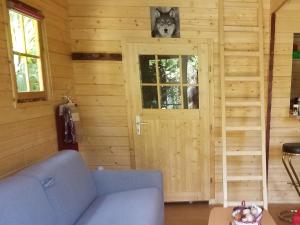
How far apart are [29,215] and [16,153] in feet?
2.18

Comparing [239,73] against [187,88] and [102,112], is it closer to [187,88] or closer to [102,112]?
[187,88]

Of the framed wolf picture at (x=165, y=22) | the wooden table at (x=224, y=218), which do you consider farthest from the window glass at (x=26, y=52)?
the wooden table at (x=224, y=218)

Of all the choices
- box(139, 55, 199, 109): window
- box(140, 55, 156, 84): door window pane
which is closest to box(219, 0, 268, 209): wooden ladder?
box(139, 55, 199, 109): window

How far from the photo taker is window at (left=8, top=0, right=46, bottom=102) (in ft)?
6.43

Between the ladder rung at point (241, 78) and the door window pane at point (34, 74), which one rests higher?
the door window pane at point (34, 74)

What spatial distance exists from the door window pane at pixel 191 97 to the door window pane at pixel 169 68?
0.16 metres

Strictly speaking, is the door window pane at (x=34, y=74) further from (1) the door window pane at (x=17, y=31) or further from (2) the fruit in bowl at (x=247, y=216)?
(2) the fruit in bowl at (x=247, y=216)

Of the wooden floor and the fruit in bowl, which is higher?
the fruit in bowl

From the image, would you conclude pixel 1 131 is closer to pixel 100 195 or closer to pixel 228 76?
pixel 100 195

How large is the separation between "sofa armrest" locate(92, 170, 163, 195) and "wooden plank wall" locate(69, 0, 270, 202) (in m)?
0.72

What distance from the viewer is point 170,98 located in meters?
3.04

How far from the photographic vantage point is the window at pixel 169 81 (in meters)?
2.98

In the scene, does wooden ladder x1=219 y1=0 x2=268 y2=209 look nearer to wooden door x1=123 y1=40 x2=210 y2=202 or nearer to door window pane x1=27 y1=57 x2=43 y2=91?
wooden door x1=123 y1=40 x2=210 y2=202

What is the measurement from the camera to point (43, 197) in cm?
157
